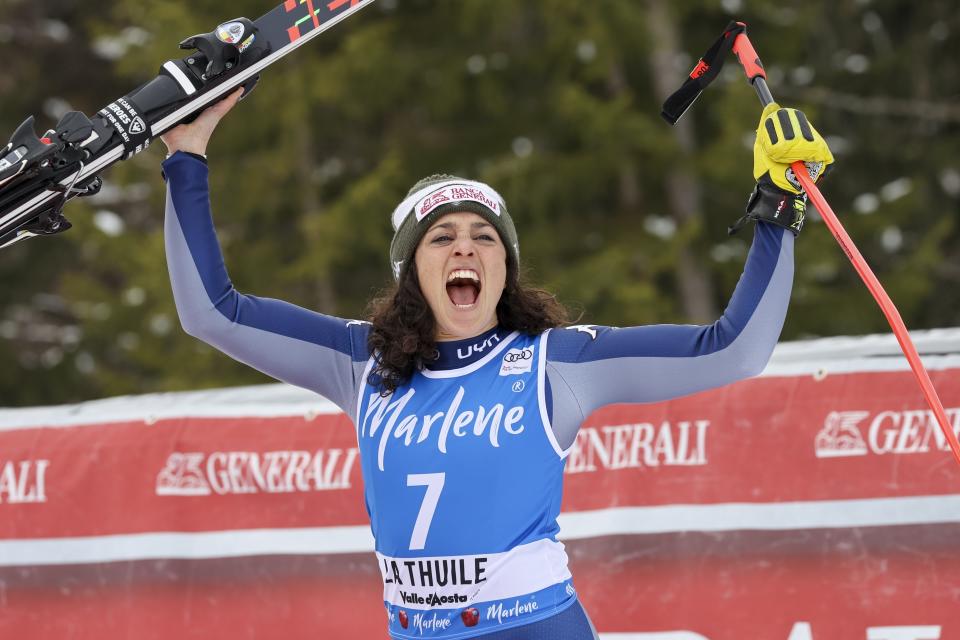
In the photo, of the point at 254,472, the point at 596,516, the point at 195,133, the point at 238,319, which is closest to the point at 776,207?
the point at 238,319

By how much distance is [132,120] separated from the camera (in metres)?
3.13

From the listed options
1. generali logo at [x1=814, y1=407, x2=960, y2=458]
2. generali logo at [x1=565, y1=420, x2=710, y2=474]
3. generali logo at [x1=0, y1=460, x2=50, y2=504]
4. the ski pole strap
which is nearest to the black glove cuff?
the ski pole strap

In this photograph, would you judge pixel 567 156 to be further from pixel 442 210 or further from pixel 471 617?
pixel 471 617

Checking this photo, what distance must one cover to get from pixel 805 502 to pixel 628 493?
59 cm

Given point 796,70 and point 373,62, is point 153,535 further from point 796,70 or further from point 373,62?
point 796,70

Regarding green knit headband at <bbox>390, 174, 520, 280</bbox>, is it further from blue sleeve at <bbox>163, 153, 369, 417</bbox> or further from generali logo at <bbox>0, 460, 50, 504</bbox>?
generali logo at <bbox>0, 460, 50, 504</bbox>

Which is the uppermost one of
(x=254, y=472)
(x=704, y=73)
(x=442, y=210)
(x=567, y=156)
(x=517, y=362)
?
(x=567, y=156)

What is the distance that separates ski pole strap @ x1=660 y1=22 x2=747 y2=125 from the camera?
131 inches

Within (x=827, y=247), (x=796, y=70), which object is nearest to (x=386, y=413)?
(x=827, y=247)

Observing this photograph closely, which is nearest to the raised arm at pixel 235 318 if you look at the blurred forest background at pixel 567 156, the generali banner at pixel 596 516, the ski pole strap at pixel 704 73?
the ski pole strap at pixel 704 73

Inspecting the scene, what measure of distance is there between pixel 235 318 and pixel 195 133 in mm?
457

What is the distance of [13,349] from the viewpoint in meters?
19.0

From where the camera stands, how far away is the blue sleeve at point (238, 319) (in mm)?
3051

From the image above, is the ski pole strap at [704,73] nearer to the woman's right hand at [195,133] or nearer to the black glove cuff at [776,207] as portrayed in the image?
the black glove cuff at [776,207]
